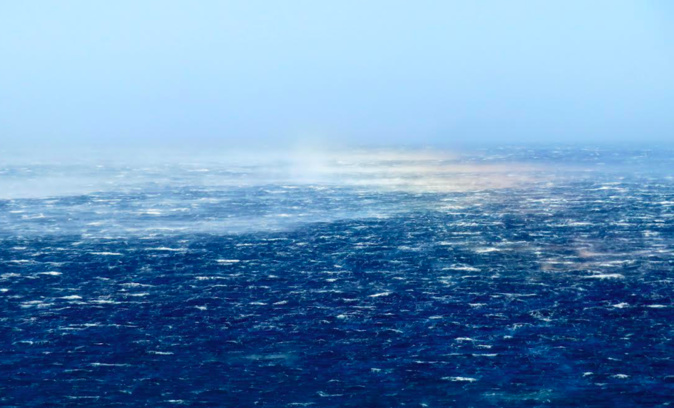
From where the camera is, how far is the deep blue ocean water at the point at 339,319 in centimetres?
7925

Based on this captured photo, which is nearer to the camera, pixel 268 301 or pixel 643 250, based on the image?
pixel 268 301

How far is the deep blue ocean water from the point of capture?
79250 millimetres

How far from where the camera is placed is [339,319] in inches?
4031

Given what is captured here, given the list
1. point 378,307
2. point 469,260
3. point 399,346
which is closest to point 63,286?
point 378,307

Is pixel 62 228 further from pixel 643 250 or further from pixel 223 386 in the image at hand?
pixel 643 250

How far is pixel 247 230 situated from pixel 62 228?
44692mm

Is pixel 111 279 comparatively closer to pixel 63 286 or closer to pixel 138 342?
pixel 63 286

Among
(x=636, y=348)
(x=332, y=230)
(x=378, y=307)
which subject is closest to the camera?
(x=636, y=348)

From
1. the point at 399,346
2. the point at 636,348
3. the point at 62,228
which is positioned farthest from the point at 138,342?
the point at 62,228

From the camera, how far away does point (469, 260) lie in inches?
5507

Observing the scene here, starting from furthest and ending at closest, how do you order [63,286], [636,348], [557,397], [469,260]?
[469,260], [63,286], [636,348], [557,397]

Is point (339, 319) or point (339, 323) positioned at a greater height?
point (339, 319)

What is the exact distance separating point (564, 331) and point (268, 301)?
41623 mm

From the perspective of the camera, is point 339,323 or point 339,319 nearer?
point 339,323
